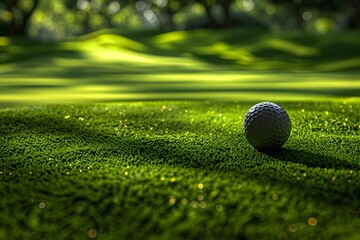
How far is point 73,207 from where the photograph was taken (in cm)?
314

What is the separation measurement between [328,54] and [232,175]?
16631mm

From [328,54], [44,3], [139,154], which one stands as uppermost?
[139,154]

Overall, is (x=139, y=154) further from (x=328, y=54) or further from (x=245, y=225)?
(x=328, y=54)

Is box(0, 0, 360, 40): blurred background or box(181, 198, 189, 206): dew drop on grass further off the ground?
box(181, 198, 189, 206): dew drop on grass

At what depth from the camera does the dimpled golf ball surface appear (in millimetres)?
4121

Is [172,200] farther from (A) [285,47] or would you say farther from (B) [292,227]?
(A) [285,47]

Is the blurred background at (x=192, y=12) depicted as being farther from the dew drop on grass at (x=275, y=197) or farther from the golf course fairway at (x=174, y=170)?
the dew drop on grass at (x=275, y=197)

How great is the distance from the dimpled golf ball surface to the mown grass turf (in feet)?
0.33

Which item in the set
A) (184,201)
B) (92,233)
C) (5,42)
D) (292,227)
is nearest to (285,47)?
(5,42)

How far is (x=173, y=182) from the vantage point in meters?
3.45

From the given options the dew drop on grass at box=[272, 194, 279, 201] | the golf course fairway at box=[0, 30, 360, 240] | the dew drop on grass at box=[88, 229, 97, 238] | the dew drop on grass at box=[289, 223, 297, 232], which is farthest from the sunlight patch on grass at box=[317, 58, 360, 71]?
the dew drop on grass at box=[88, 229, 97, 238]

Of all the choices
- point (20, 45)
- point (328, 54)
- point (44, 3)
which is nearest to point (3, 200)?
point (328, 54)

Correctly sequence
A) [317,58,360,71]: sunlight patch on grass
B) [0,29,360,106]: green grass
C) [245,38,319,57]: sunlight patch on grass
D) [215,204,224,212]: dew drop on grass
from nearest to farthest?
[215,204,224,212]: dew drop on grass
[0,29,360,106]: green grass
[317,58,360,71]: sunlight patch on grass
[245,38,319,57]: sunlight patch on grass

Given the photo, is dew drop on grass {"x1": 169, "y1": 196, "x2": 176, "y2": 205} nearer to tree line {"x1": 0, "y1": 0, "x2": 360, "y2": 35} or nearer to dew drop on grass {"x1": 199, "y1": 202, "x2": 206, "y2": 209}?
dew drop on grass {"x1": 199, "y1": 202, "x2": 206, "y2": 209}
